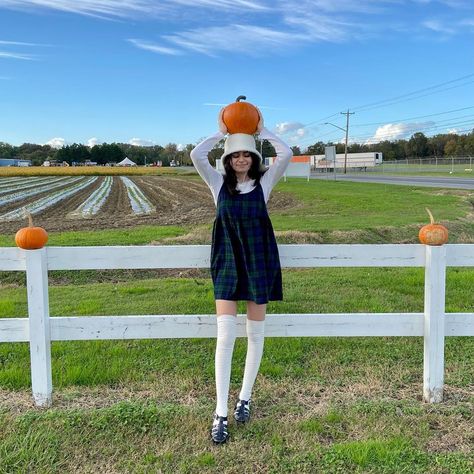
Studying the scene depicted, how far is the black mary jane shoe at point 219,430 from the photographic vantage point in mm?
2873

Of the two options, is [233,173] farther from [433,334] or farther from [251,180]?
[433,334]

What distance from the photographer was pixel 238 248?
295 cm

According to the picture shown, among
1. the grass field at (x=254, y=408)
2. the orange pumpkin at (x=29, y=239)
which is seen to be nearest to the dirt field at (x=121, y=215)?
the grass field at (x=254, y=408)

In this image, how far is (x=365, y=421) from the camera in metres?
3.09

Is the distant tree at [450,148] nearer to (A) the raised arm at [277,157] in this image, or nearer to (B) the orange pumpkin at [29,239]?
(A) the raised arm at [277,157]

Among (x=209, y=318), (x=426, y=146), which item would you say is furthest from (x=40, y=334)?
(x=426, y=146)

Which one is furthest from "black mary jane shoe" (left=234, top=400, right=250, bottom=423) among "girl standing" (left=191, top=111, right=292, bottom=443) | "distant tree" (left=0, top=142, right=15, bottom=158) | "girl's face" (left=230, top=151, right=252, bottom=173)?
"distant tree" (left=0, top=142, right=15, bottom=158)

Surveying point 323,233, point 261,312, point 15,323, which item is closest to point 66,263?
point 15,323

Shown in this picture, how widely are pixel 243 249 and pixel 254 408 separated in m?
1.13

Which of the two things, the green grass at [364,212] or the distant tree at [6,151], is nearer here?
the green grass at [364,212]

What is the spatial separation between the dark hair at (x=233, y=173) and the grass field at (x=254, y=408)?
144 centimetres

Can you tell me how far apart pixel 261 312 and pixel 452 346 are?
2.28 meters

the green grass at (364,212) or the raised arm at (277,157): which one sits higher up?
the raised arm at (277,157)

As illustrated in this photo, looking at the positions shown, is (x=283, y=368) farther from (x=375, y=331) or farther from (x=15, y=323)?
(x=15, y=323)
